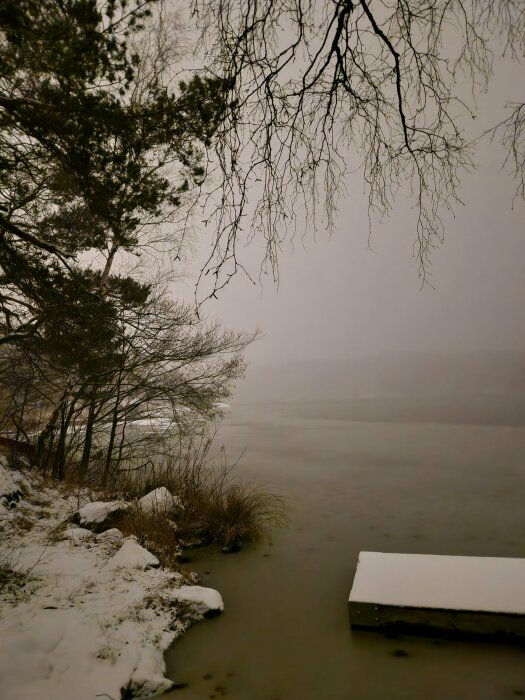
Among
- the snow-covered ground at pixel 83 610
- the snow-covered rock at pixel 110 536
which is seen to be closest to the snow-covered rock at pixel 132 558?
the snow-covered ground at pixel 83 610

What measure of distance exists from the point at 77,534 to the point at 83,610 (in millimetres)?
1659

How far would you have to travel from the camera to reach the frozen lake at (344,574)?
9.55ft

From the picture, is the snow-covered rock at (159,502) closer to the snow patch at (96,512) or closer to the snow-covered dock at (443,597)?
the snow patch at (96,512)

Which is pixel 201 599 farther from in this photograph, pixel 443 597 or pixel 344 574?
pixel 443 597

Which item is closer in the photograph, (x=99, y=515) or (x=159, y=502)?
(x=99, y=515)

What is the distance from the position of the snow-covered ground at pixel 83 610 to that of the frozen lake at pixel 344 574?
0.85 ft

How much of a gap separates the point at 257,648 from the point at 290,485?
272 inches

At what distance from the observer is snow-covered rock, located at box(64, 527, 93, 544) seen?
4.75 m

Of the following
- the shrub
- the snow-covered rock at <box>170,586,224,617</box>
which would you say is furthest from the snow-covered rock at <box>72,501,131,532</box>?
the snow-covered rock at <box>170,586,224,617</box>

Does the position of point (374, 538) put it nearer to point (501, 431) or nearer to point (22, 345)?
point (22, 345)

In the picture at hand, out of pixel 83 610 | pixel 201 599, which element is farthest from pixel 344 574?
pixel 83 610

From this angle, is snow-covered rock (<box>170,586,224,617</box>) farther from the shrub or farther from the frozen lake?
the shrub

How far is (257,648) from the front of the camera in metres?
3.39

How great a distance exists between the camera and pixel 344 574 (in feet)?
15.9
